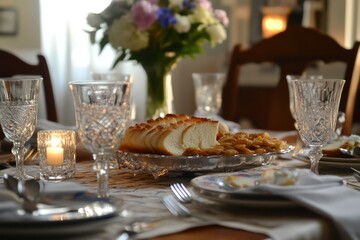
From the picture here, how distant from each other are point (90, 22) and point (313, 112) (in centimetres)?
96

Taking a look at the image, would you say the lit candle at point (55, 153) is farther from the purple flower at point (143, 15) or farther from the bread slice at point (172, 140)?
the purple flower at point (143, 15)

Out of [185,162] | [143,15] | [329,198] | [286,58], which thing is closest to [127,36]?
[143,15]

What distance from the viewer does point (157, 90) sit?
1.82 m

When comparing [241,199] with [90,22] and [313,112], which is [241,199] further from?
[90,22]

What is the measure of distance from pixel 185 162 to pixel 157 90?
2.58 ft

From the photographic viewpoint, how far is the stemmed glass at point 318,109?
3.44ft

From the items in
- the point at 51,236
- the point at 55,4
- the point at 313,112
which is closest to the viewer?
the point at 51,236

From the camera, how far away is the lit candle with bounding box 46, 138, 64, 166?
3.63 feet

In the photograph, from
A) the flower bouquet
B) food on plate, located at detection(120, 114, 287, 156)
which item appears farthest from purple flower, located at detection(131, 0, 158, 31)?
food on plate, located at detection(120, 114, 287, 156)

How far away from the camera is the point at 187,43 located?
183 centimetres

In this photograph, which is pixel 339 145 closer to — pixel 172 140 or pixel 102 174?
pixel 172 140

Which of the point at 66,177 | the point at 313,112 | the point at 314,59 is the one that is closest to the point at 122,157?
the point at 66,177

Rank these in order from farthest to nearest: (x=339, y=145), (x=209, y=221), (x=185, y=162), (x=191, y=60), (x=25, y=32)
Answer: (x=191, y=60) < (x=25, y=32) < (x=339, y=145) < (x=185, y=162) < (x=209, y=221)

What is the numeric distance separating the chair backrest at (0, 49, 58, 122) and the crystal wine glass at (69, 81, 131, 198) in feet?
4.18
